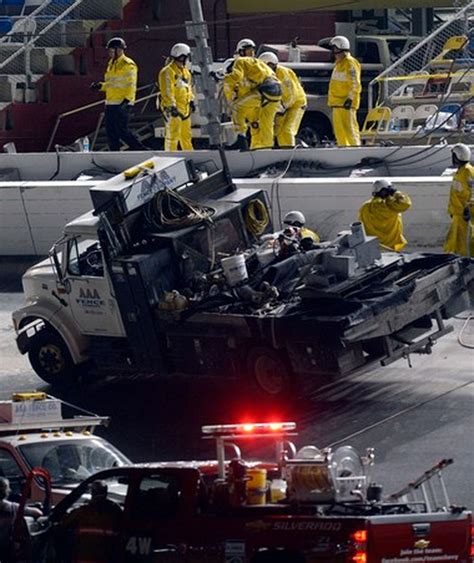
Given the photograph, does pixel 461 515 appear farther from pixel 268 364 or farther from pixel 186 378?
pixel 186 378

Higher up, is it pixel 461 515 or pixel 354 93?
pixel 461 515

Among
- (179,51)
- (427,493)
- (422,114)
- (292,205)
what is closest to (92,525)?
(427,493)

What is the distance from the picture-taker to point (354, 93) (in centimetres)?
2714

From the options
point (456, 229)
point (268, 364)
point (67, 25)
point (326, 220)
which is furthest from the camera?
point (67, 25)

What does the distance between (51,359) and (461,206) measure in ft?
17.7

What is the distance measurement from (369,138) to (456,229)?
27.5 ft

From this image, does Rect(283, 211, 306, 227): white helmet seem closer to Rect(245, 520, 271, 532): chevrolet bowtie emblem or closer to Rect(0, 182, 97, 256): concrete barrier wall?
Rect(0, 182, 97, 256): concrete barrier wall

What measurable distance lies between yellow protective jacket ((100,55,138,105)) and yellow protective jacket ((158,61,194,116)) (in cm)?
82

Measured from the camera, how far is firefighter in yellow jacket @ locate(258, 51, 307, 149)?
88.6 feet

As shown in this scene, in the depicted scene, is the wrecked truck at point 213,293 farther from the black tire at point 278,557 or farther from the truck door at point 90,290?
the black tire at point 278,557

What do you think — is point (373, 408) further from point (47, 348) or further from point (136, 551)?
point (136, 551)

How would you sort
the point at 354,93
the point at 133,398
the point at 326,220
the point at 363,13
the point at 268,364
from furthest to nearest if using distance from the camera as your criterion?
the point at 363,13
the point at 354,93
the point at 326,220
the point at 133,398
the point at 268,364

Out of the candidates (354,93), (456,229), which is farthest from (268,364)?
(354,93)

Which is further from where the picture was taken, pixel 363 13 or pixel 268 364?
pixel 363 13
